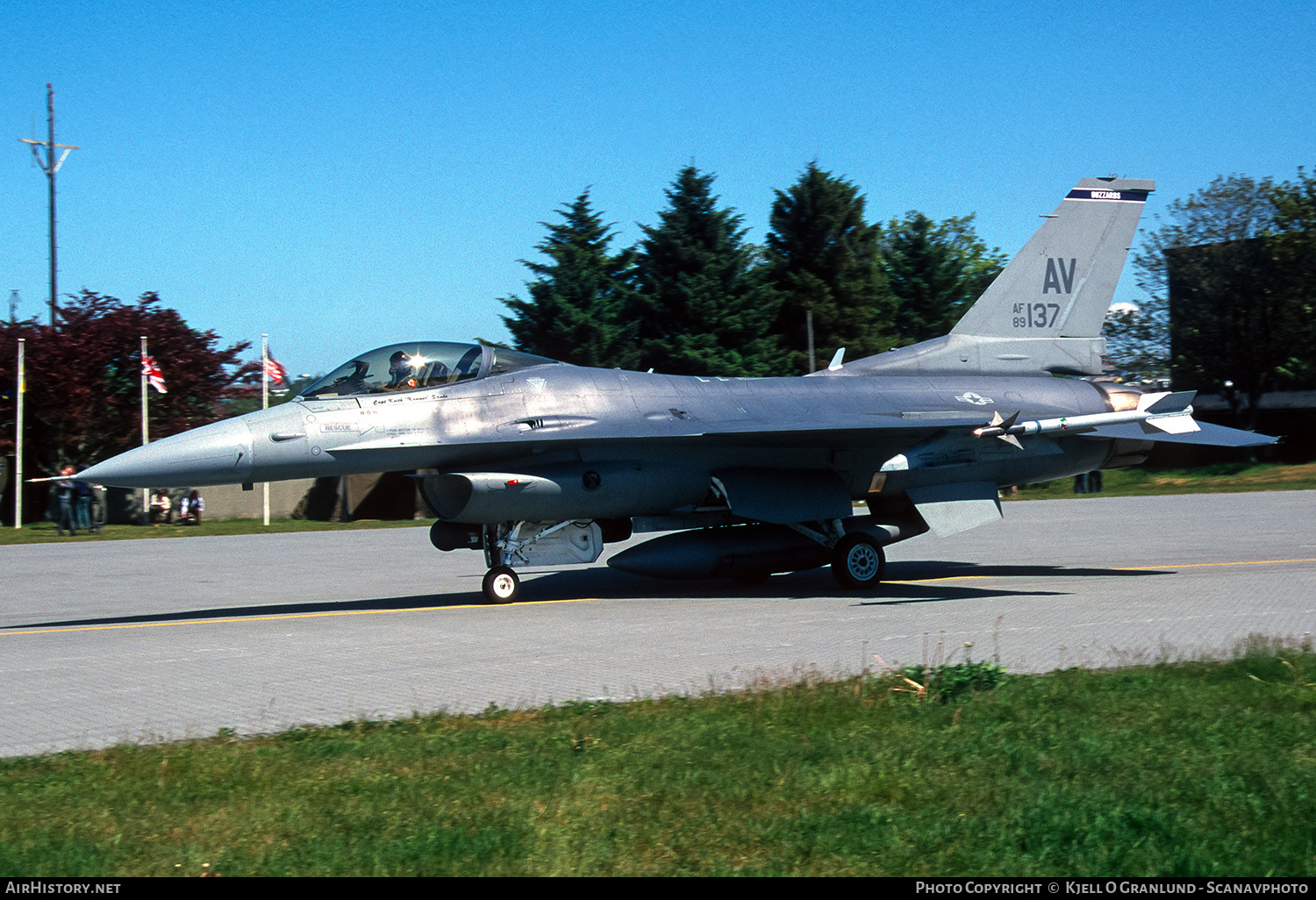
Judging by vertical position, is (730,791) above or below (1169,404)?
below

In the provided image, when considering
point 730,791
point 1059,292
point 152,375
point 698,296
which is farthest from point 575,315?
point 730,791

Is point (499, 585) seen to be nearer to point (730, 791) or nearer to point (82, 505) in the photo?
point (730, 791)

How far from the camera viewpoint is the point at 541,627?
1112 cm

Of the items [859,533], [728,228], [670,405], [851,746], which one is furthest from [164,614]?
[728,228]

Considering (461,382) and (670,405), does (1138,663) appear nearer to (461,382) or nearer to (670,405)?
(670,405)

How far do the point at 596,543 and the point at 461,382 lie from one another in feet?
7.96

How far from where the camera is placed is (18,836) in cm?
467

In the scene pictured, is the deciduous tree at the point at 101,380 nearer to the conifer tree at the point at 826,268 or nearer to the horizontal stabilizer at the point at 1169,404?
the conifer tree at the point at 826,268

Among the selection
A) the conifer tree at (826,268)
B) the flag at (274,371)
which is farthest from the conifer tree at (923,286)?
the flag at (274,371)

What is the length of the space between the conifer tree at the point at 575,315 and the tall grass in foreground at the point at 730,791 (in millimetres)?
36770

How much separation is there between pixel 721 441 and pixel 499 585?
10.2 ft

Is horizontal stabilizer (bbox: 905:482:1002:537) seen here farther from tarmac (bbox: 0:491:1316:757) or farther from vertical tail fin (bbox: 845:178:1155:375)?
vertical tail fin (bbox: 845:178:1155:375)

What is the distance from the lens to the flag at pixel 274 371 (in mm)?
35344

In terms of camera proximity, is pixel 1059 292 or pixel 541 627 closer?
pixel 541 627
